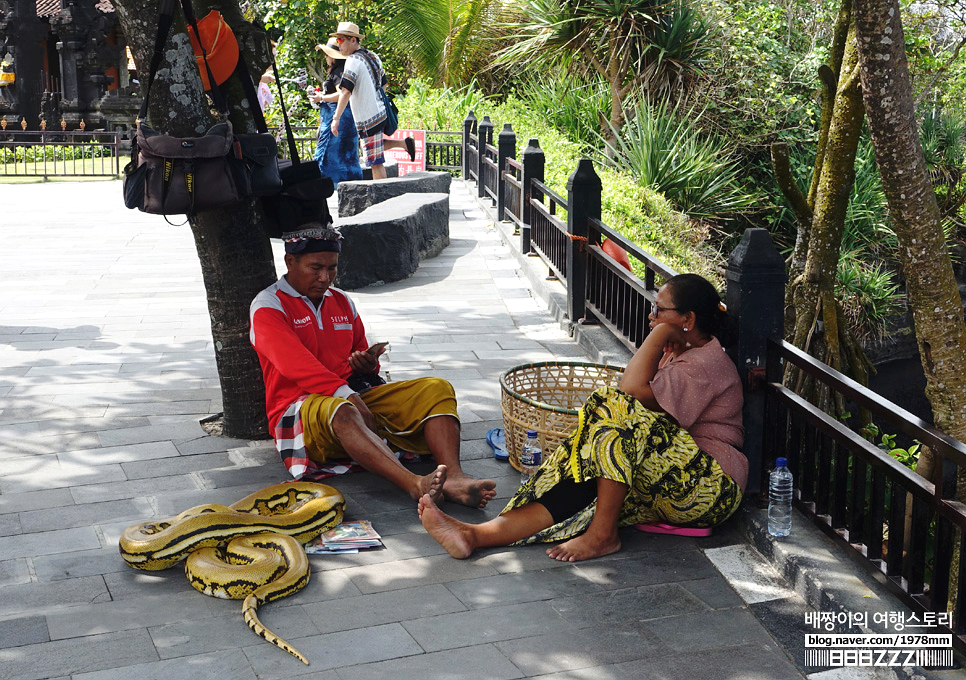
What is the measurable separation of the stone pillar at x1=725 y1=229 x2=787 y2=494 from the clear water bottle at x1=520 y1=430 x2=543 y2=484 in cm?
101

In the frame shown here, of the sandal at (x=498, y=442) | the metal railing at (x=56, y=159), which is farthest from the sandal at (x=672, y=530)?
the metal railing at (x=56, y=159)

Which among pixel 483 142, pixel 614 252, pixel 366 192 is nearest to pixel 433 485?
pixel 614 252

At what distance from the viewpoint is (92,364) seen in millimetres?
7164

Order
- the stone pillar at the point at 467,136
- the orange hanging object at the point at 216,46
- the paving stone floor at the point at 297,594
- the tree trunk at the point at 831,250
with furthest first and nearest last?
the stone pillar at the point at 467,136 < the tree trunk at the point at 831,250 < the orange hanging object at the point at 216,46 < the paving stone floor at the point at 297,594

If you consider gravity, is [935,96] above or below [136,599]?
above

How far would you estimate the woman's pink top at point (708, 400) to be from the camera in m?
4.32

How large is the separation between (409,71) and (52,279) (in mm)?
17017

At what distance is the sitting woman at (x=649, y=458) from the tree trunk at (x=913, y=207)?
3.81 feet

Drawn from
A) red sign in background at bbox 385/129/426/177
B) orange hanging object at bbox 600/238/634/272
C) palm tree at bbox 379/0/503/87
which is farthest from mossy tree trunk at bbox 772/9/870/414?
palm tree at bbox 379/0/503/87

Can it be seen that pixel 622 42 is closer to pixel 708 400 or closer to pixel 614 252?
pixel 614 252

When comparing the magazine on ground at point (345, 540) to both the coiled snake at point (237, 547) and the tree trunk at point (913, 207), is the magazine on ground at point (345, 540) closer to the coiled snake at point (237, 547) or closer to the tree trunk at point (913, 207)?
the coiled snake at point (237, 547)

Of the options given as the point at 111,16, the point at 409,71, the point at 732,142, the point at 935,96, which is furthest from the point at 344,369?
the point at 111,16

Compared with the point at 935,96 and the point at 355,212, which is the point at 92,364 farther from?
the point at 935,96

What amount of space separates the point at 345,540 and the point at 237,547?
500mm
